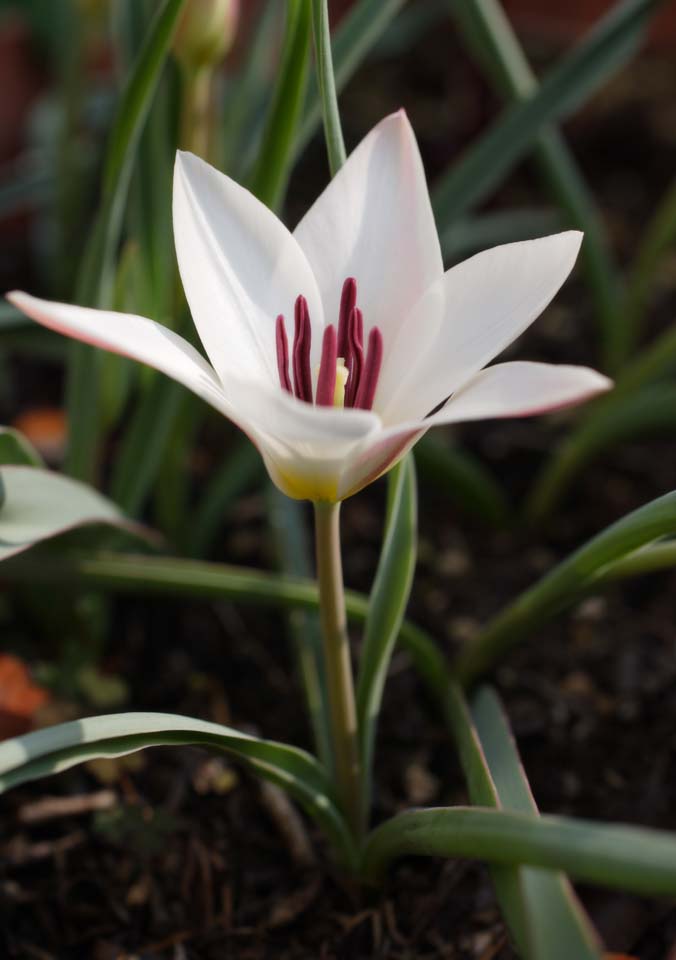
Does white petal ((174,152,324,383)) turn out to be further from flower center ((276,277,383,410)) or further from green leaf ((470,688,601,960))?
green leaf ((470,688,601,960))

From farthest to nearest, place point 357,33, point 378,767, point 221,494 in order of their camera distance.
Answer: point 221,494 < point 378,767 < point 357,33

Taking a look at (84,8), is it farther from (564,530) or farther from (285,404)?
(285,404)

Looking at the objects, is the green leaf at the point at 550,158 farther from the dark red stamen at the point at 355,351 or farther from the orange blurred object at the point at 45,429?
the orange blurred object at the point at 45,429

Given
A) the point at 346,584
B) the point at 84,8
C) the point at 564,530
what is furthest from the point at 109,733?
the point at 84,8

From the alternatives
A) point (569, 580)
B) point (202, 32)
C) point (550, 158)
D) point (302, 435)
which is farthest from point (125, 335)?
point (550, 158)

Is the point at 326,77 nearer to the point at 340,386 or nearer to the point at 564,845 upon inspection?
the point at 340,386
